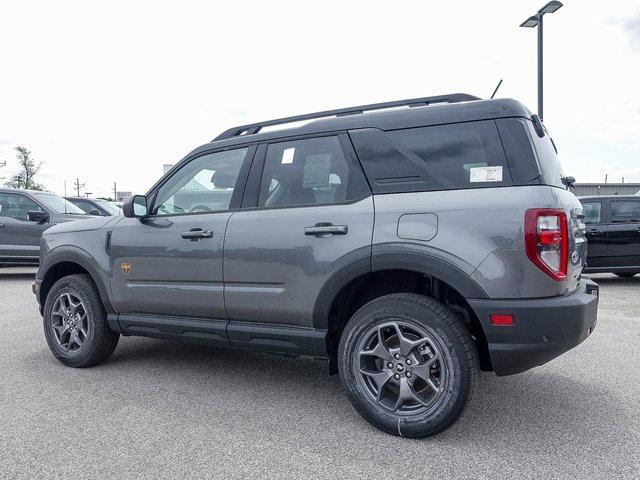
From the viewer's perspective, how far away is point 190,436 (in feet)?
10.2

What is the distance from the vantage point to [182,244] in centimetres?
397

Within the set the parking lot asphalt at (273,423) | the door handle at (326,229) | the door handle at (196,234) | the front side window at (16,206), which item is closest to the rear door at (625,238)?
the parking lot asphalt at (273,423)

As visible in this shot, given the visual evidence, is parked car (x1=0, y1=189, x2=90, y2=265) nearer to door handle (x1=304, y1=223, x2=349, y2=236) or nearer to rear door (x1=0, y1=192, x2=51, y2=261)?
rear door (x1=0, y1=192, x2=51, y2=261)

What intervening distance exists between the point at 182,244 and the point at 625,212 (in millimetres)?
8477

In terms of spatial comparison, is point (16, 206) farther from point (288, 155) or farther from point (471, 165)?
point (471, 165)

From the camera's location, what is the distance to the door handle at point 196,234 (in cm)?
384

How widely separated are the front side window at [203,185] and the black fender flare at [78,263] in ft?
2.37

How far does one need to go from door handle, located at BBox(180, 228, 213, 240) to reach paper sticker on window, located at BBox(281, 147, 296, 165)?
0.71m

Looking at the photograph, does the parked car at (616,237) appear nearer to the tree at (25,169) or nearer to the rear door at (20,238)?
the rear door at (20,238)

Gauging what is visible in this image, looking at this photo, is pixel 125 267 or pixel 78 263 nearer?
pixel 125 267

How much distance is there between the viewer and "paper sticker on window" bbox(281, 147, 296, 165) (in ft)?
12.2

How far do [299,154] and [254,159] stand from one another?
375 mm

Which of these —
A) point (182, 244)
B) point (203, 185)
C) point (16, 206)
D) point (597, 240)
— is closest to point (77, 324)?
point (182, 244)

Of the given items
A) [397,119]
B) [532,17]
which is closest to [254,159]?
[397,119]
